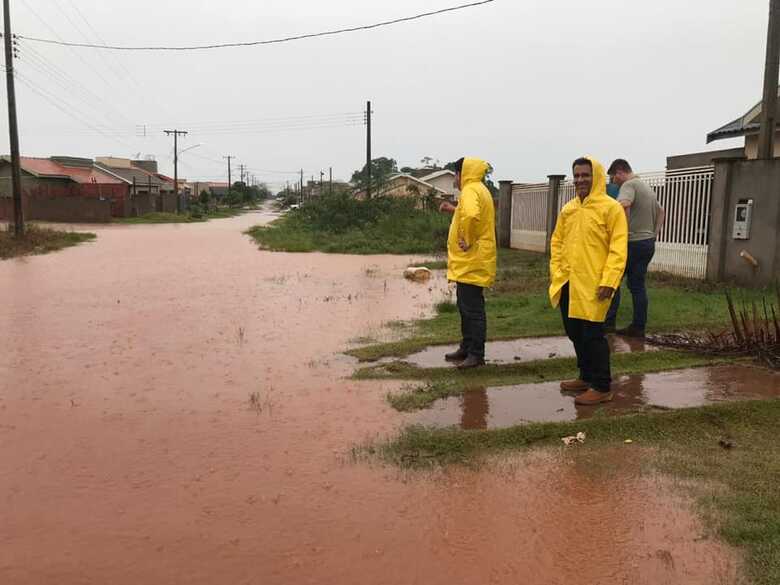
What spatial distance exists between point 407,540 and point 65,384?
3662mm

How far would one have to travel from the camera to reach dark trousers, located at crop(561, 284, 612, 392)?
442 cm

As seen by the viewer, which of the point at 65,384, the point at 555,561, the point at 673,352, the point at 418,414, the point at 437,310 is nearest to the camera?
the point at 555,561

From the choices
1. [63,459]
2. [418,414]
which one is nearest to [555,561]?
[418,414]

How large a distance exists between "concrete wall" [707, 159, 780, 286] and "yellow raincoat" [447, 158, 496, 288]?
204 inches

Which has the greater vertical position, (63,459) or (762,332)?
(762,332)

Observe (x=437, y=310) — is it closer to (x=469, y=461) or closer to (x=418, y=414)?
(x=418, y=414)

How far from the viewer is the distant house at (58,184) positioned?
40188 millimetres

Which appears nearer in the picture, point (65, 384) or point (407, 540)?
point (407, 540)

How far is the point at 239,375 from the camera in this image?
222 inches

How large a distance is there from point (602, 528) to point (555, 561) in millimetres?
354

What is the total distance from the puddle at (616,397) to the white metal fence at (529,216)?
11.4 metres

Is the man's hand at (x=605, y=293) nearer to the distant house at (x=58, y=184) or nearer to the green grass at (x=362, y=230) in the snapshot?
the green grass at (x=362, y=230)

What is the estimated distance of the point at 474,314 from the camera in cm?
552

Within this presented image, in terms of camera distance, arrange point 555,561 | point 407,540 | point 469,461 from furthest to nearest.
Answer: point 469,461, point 407,540, point 555,561
